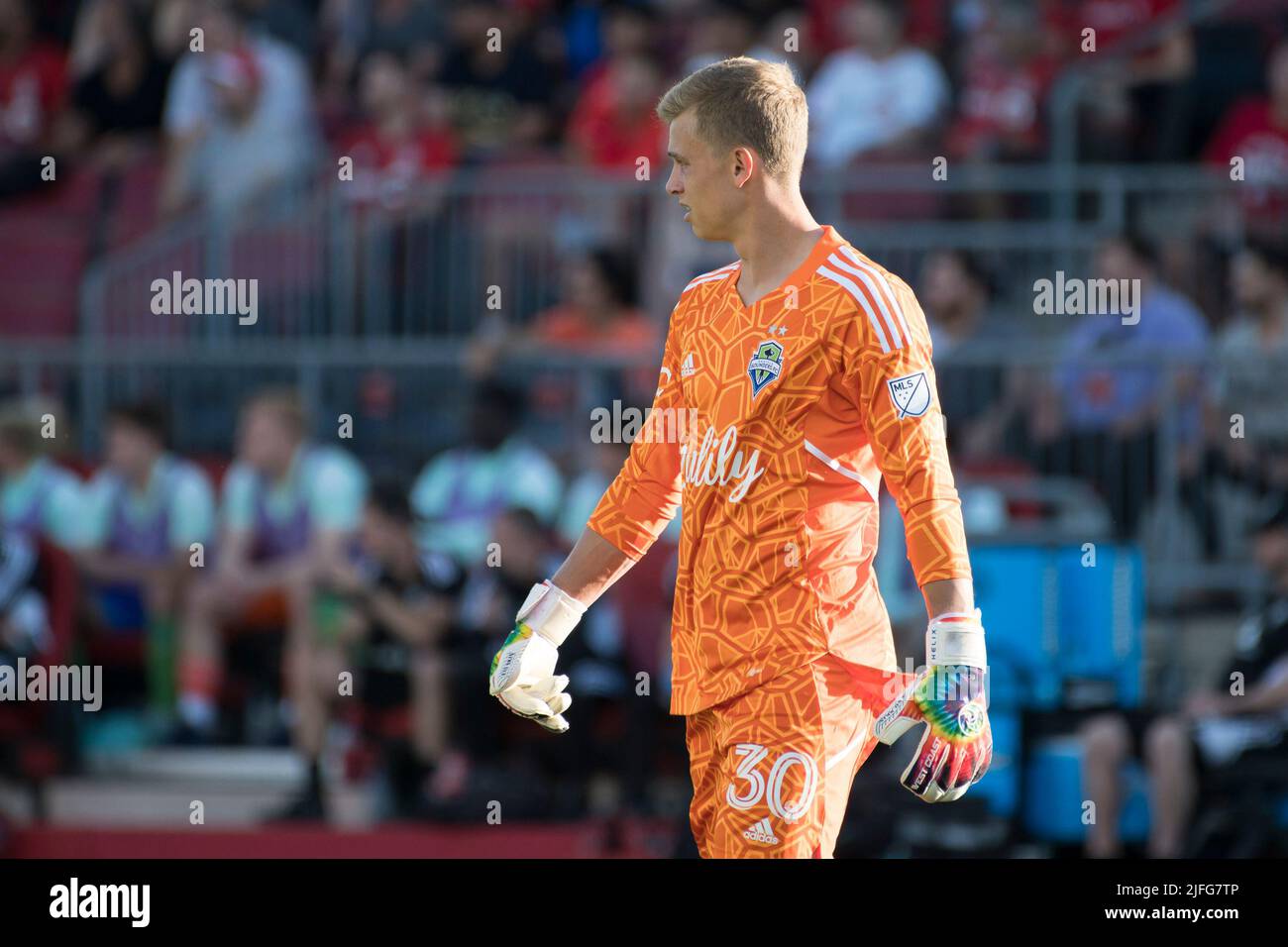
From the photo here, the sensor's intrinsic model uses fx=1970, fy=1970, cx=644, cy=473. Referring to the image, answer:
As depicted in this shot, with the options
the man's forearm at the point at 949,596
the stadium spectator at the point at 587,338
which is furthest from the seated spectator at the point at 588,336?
the man's forearm at the point at 949,596

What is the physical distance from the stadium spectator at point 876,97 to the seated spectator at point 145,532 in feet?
13.0

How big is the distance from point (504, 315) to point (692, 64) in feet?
6.03

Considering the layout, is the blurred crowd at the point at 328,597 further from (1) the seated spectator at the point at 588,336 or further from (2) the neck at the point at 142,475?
(1) the seated spectator at the point at 588,336

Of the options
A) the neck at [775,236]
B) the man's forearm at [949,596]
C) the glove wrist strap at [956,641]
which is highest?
the neck at [775,236]

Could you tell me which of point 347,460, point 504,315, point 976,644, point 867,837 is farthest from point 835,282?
point 504,315

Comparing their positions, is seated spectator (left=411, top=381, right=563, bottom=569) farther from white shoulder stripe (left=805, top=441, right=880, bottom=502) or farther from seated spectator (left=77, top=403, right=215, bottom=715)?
white shoulder stripe (left=805, top=441, right=880, bottom=502)

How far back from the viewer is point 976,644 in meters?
3.75

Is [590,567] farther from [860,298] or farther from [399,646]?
[399,646]

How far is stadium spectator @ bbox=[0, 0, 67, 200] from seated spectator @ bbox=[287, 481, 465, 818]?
5.18m

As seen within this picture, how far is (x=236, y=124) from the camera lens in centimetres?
1191

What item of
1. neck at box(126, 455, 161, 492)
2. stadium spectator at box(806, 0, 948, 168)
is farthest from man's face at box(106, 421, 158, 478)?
stadium spectator at box(806, 0, 948, 168)

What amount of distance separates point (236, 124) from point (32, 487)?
2955mm

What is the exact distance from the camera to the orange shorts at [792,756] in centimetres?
399

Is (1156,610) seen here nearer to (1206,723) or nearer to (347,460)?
(1206,723)
